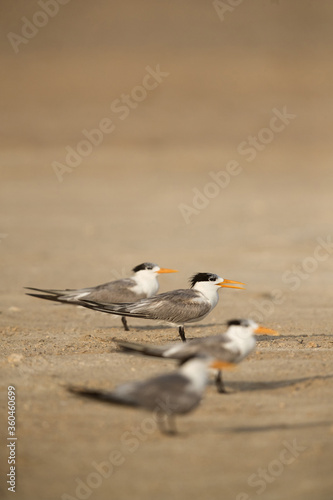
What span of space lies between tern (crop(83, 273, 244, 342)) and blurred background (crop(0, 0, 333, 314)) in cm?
319

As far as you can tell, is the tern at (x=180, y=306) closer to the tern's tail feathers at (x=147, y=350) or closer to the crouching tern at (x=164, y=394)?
the tern's tail feathers at (x=147, y=350)

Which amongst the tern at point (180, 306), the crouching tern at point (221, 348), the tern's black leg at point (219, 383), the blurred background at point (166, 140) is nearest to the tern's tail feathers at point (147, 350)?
the crouching tern at point (221, 348)

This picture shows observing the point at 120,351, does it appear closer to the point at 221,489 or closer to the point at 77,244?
the point at 221,489

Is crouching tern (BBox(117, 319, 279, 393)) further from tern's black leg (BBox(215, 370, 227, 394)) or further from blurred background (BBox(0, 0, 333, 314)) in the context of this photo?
blurred background (BBox(0, 0, 333, 314))

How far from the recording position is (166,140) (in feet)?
88.7

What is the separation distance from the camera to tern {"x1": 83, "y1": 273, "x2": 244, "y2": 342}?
23.6ft

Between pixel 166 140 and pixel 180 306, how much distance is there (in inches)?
795

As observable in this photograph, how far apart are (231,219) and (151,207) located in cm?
258

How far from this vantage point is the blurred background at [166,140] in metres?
13.4

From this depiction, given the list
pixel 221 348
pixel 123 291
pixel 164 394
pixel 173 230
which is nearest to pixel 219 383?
pixel 221 348

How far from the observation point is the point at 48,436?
182 inches

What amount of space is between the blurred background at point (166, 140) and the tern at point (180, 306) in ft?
10.5

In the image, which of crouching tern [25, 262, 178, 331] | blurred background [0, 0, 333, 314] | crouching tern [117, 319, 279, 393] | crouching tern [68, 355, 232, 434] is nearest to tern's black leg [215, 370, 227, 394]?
crouching tern [117, 319, 279, 393]

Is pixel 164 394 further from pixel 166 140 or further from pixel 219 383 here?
pixel 166 140
